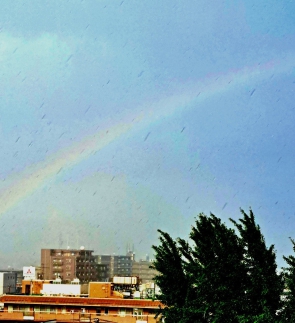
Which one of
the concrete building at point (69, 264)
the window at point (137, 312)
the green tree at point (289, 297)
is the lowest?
the green tree at point (289, 297)

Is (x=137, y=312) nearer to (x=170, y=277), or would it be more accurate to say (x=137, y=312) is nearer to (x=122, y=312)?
(x=122, y=312)

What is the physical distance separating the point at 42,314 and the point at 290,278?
1455 inches

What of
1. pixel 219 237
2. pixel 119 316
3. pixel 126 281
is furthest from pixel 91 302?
pixel 219 237

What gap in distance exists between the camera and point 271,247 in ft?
72.0

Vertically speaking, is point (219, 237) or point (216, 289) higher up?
point (219, 237)

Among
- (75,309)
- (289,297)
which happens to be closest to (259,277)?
(289,297)

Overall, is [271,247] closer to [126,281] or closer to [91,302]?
[91,302]

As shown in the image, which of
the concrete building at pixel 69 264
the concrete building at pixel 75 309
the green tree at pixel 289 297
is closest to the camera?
the green tree at pixel 289 297

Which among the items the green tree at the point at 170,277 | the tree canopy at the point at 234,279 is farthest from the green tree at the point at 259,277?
the green tree at the point at 170,277

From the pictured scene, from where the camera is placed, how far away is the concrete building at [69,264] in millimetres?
186125

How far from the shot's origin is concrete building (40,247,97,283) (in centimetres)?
18612

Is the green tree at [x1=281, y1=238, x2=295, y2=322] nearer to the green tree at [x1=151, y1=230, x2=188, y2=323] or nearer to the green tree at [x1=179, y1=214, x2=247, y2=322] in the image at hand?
the green tree at [x1=179, y1=214, x2=247, y2=322]

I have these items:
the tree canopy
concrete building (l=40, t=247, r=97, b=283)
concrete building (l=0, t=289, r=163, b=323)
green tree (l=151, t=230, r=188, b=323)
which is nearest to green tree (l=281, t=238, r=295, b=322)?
the tree canopy

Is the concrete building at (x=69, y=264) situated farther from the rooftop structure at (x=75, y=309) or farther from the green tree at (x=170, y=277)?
the green tree at (x=170, y=277)
